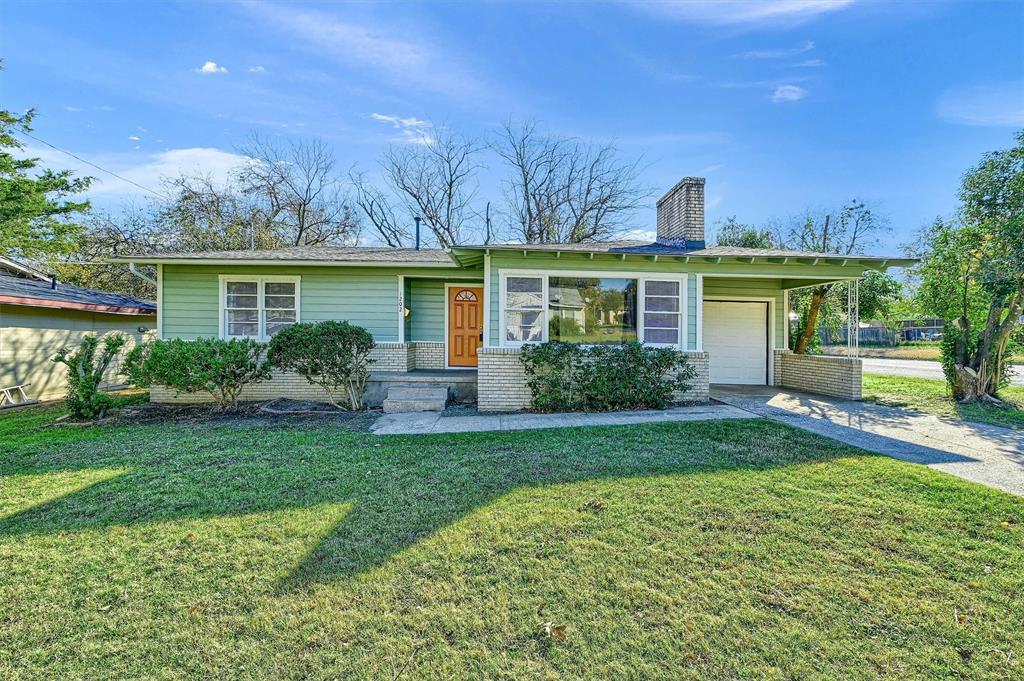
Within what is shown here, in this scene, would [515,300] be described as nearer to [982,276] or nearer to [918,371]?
[982,276]

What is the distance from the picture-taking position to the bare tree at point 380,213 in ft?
80.5

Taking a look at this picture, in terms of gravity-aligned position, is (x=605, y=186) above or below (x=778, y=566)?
above

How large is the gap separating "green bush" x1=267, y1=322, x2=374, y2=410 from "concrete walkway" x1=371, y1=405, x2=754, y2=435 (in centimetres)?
136

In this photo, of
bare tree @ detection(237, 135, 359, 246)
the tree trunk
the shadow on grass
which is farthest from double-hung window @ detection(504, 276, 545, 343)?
bare tree @ detection(237, 135, 359, 246)

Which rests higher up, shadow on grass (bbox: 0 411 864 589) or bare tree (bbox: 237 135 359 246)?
bare tree (bbox: 237 135 359 246)

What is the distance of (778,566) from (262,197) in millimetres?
25773

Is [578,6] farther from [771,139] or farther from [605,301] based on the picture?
[771,139]

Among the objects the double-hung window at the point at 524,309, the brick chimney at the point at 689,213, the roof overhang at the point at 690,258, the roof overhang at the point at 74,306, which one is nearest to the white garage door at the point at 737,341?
the brick chimney at the point at 689,213

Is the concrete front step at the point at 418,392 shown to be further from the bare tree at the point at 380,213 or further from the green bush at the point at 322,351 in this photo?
the bare tree at the point at 380,213

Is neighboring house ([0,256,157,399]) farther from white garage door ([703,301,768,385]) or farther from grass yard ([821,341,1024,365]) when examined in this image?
grass yard ([821,341,1024,365])

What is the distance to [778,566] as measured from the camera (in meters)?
2.86

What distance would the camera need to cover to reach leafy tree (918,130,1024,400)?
8398 mm

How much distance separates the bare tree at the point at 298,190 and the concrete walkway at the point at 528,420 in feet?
62.4

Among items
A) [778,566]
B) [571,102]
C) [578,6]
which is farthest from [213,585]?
[571,102]
